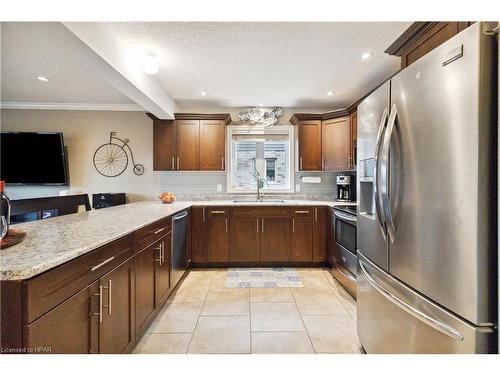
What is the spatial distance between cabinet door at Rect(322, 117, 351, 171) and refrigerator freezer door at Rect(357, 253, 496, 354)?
6.63 ft

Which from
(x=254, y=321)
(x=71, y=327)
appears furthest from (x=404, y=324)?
(x=71, y=327)

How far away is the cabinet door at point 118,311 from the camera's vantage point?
120cm

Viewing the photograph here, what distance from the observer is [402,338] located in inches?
44.2

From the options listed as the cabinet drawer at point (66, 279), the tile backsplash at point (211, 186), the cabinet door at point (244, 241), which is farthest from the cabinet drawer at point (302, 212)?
the cabinet drawer at point (66, 279)

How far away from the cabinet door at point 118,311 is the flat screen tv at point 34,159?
3261 mm

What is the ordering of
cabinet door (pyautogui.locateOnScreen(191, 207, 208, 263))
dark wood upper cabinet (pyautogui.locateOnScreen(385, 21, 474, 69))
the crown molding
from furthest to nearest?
1. the crown molding
2. cabinet door (pyautogui.locateOnScreen(191, 207, 208, 263))
3. dark wood upper cabinet (pyautogui.locateOnScreen(385, 21, 474, 69))

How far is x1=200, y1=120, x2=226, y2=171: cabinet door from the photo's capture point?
3.56 meters

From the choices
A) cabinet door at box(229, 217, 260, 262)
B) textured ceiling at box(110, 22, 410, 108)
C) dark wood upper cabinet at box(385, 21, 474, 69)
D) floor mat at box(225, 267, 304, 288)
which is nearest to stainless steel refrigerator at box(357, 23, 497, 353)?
dark wood upper cabinet at box(385, 21, 474, 69)

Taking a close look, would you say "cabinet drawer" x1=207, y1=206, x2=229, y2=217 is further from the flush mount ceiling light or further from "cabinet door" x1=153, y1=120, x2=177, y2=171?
the flush mount ceiling light

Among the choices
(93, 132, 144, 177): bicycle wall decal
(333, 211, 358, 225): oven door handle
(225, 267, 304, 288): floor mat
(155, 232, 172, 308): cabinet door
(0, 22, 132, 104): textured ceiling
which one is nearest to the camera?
(0, 22, 132, 104): textured ceiling

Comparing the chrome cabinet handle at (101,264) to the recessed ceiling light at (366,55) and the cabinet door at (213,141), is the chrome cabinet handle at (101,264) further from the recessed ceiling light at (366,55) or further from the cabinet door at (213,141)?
the recessed ceiling light at (366,55)

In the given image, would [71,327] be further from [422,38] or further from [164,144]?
[164,144]

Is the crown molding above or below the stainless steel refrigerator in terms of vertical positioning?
above
